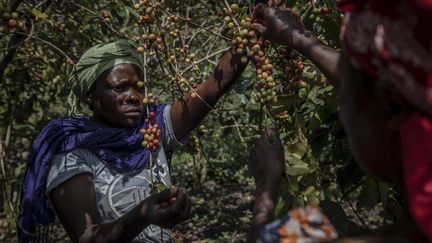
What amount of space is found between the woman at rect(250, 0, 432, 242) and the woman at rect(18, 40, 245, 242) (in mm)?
1068

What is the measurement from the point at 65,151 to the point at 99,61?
1.21 ft

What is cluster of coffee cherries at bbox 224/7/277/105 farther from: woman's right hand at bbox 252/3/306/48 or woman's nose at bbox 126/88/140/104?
woman's nose at bbox 126/88/140/104

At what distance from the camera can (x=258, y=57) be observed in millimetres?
1867

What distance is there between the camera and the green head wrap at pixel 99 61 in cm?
245

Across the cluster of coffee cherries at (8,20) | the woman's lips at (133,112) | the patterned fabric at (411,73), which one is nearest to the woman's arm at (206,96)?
the woman's lips at (133,112)

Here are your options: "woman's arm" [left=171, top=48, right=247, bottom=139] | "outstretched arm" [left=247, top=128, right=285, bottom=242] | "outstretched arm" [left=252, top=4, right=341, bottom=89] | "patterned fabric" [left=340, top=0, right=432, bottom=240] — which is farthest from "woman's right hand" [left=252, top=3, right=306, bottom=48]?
"patterned fabric" [left=340, top=0, right=432, bottom=240]

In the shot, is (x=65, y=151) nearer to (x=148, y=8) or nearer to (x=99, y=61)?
(x=99, y=61)

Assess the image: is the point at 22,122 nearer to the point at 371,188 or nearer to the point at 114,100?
the point at 114,100

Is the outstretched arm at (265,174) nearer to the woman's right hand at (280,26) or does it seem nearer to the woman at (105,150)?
the woman's right hand at (280,26)

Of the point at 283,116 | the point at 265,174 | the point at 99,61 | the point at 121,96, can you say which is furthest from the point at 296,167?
the point at 99,61

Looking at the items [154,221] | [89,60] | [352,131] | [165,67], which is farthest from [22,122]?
[352,131]

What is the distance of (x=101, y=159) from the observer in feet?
7.81

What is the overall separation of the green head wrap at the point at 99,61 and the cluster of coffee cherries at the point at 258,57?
0.65 metres

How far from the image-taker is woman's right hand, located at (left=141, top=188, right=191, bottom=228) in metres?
1.88
